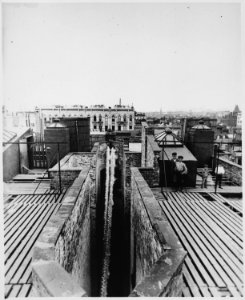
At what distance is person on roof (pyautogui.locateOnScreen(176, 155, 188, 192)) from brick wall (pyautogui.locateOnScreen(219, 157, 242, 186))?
2.54 m

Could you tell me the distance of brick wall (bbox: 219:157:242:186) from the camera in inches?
346

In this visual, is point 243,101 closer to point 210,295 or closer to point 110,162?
point 210,295

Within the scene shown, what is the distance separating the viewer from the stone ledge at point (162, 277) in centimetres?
292

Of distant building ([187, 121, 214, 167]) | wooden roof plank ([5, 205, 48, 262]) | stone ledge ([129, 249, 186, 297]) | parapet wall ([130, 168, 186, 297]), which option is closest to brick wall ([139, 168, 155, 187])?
parapet wall ([130, 168, 186, 297])

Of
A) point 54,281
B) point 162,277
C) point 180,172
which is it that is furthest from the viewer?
point 180,172

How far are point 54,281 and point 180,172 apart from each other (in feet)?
18.8

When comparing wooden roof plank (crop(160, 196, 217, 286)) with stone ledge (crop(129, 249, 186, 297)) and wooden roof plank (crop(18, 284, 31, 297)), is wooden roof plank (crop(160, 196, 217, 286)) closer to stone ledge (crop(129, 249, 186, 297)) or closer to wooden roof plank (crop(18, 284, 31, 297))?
stone ledge (crop(129, 249, 186, 297))

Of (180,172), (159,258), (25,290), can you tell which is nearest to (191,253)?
(159,258)

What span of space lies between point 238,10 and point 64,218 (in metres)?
5.25

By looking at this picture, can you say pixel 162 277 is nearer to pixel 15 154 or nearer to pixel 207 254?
pixel 207 254

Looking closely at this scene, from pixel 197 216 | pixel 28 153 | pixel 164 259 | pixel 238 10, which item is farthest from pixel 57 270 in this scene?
pixel 28 153

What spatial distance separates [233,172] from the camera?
9.20 metres

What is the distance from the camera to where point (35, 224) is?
5.45m

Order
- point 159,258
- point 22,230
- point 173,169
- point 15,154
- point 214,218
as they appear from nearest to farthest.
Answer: point 159,258, point 22,230, point 214,218, point 173,169, point 15,154
